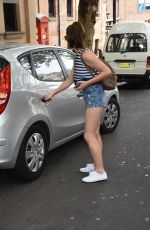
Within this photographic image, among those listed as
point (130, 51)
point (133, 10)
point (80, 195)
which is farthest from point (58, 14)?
point (133, 10)

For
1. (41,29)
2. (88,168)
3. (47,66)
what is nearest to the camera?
(88,168)

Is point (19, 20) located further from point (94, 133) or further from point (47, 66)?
point (94, 133)

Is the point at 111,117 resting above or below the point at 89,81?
below

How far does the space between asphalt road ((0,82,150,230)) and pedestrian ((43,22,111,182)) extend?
1.05 feet

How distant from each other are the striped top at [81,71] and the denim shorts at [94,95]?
116mm

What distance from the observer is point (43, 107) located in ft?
15.0

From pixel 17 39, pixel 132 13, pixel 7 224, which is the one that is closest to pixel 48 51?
pixel 7 224

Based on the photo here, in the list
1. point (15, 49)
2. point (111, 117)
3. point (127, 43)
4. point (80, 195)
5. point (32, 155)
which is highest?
point (15, 49)

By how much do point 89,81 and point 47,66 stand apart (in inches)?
38.0

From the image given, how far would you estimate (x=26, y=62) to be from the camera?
14.8 feet

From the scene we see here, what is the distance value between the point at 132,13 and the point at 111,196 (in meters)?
43.3

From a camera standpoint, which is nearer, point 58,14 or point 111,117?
point 111,117

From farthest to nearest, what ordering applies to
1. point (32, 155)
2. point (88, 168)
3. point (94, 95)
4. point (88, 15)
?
point (88, 15) → point (88, 168) → point (32, 155) → point (94, 95)

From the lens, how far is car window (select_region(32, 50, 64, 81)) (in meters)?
4.71
